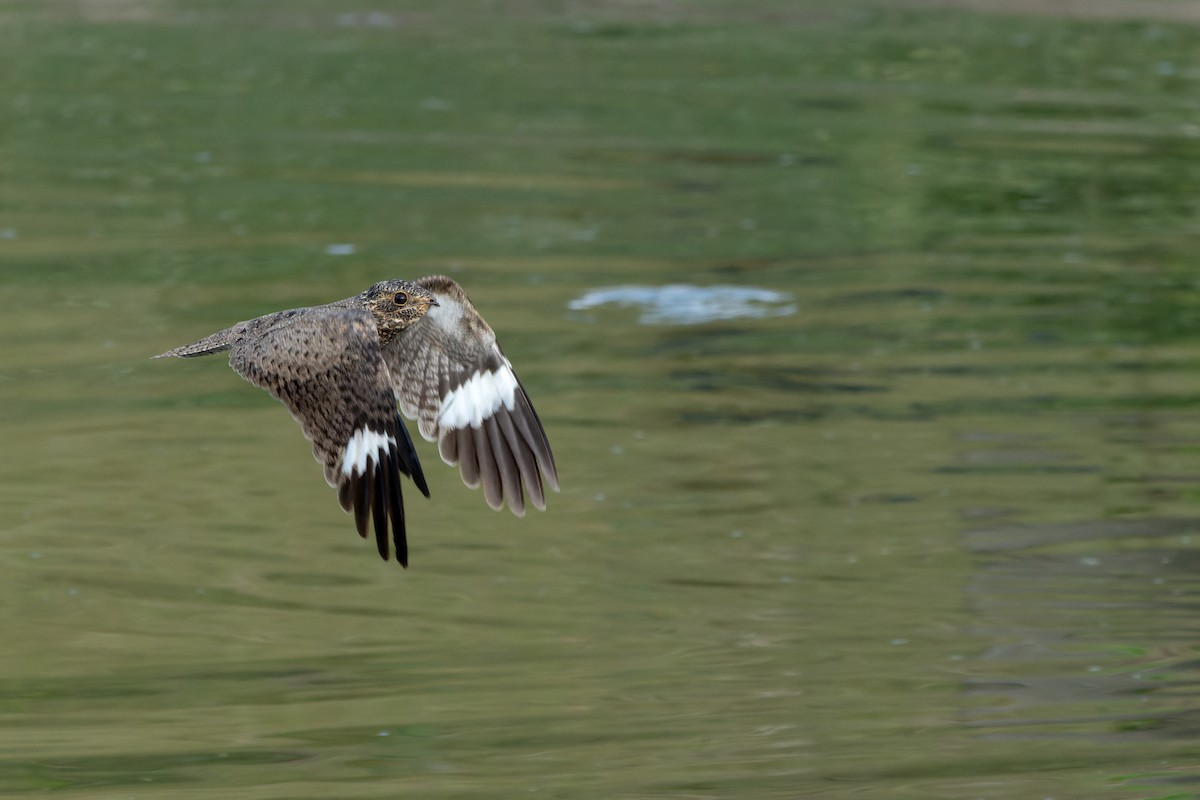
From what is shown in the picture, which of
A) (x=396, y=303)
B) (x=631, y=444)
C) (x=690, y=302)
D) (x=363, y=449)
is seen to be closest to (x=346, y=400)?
(x=363, y=449)

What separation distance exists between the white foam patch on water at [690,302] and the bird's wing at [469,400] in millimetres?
4406

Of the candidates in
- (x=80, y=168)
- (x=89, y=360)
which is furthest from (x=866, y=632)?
(x=80, y=168)

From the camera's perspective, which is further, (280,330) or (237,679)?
(237,679)

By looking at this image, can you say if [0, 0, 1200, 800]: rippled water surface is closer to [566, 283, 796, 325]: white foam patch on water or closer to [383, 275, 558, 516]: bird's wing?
[566, 283, 796, 325]: white foam patch on water

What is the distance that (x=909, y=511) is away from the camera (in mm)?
7680

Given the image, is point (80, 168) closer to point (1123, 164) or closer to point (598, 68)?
point (598, 68)

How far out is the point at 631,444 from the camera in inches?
331

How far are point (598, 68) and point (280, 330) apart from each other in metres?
12.3

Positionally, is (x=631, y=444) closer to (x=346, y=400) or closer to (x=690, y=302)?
(x=690, y=302)

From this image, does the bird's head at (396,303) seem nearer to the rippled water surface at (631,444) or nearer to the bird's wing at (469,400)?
the bird's wing at (469,400)

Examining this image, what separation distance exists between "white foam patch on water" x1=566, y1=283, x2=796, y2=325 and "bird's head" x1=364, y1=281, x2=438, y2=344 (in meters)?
4.61

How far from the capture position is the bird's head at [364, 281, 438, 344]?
18.1ft

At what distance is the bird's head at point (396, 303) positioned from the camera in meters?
5.51

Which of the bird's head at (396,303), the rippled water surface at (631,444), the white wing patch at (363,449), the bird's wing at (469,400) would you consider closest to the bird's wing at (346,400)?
the white wing patch at (363,449)
